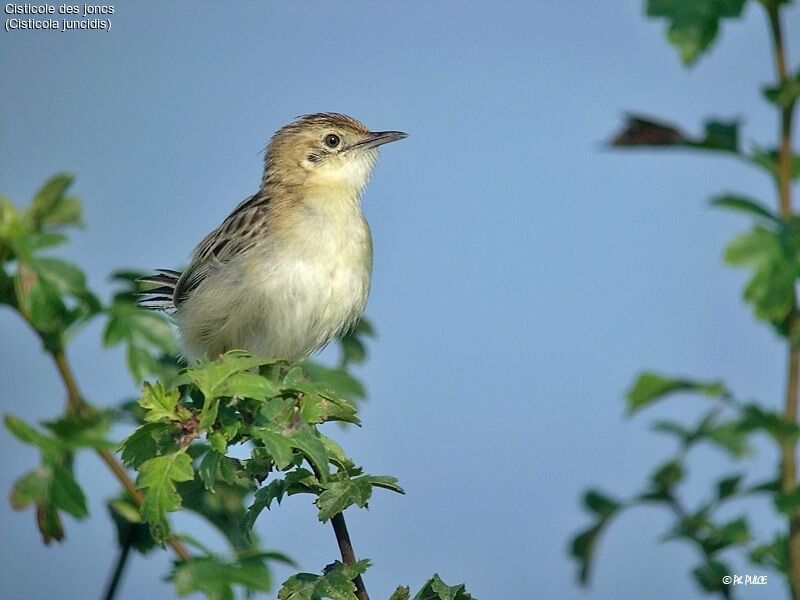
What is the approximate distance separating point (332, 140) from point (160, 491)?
3.57 m

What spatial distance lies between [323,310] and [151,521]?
269 centimetres

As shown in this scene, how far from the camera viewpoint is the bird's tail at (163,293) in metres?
5.78

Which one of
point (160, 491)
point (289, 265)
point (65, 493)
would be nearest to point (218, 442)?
point (160, 491)

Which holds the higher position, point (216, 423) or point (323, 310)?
point (323, 310)

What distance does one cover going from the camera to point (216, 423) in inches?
104

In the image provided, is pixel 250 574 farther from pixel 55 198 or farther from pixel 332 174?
pixel 332 174

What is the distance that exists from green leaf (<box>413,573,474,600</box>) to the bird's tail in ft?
12.2

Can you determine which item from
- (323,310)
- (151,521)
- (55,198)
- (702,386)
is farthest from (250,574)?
(323,310)

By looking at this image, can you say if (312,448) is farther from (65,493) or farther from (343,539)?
(65,493)

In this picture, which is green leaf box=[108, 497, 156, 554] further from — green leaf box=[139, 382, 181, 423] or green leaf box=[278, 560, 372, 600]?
green leaf box=[278, 560, 372, 600]

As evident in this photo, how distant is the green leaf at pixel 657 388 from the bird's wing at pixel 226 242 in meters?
2.61

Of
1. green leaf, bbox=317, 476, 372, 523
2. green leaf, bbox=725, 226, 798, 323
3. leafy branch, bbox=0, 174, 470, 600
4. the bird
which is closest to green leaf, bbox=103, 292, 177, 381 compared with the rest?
leafy branch, bbox=0, 174, 470, 600

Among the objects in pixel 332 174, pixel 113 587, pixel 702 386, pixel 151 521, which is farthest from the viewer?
pixel 332 174

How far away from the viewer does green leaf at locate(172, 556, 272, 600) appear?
2.92 m
